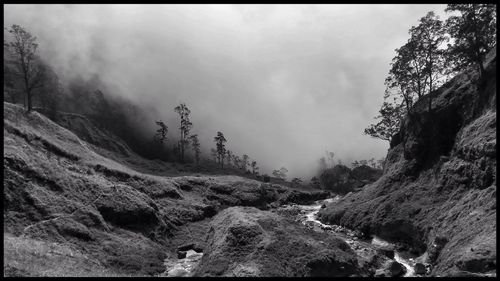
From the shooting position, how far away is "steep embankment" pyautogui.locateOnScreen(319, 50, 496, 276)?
27797 millimetres

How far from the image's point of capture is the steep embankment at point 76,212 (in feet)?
93.0

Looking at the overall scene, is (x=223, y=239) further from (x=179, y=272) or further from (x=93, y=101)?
(x=93, y=101)

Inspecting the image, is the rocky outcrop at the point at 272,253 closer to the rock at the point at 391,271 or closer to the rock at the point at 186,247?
the rock at the point at 391,271

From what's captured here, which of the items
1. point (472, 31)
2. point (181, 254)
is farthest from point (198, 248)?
point (472, 31)

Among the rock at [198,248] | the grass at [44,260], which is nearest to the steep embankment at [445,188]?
the rock at [198,248]

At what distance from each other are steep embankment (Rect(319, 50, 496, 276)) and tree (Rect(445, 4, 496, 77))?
2.48 meters

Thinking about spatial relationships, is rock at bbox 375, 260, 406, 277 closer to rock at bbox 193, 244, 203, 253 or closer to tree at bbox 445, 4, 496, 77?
rock at bbox 193, 244, 203, 253

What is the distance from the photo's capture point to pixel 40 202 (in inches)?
1385

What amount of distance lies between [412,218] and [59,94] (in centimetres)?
19852

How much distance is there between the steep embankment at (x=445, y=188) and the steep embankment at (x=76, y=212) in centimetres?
2734

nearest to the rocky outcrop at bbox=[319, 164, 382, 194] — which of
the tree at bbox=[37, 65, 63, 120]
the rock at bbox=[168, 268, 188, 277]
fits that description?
the rock at bbox=[168, 268, 188, 277]

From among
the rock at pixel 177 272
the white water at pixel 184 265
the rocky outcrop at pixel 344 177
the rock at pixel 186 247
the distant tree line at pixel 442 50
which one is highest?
the distant tree line at pixel 442 50

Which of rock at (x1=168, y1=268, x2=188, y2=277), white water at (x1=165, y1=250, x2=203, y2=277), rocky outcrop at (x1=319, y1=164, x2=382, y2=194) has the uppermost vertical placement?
rocky outcrop at (x1=319, y1=164, x2=382, y2=194)

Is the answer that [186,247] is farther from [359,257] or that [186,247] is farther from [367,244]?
[367,244]
